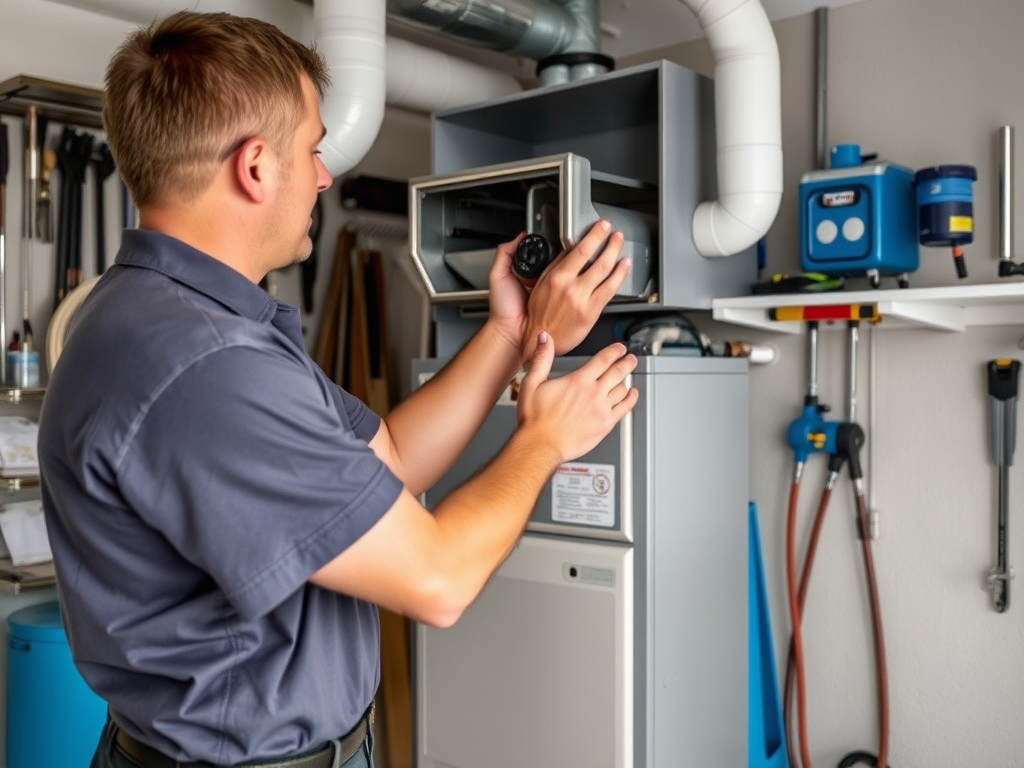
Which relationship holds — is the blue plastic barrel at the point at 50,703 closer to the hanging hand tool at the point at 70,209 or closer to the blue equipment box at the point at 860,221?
the hanging hand tool at the point at 70,209

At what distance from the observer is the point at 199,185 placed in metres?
1.13

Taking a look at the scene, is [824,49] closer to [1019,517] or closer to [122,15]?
[1019,517]

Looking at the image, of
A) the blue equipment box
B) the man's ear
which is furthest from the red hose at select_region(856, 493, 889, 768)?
the man's ear

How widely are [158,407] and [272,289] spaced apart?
196 centimetres

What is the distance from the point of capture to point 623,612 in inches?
84.3

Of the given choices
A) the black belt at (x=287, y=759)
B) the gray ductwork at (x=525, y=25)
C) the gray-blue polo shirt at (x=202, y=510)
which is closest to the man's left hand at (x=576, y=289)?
the gray-blue polo shirt at (x=202, y=510)

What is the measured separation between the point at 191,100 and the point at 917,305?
1588mm

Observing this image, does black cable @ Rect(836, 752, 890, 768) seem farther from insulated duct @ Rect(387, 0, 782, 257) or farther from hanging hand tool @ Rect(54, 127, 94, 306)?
hanging hand tool @ Rect(54, 127, 94, 306)

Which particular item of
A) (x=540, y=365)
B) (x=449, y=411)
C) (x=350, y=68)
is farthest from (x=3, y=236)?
(x=540, y=365)

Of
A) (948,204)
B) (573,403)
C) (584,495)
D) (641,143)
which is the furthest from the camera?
(641,143)

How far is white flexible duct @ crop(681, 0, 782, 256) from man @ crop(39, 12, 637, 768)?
3.36 feet

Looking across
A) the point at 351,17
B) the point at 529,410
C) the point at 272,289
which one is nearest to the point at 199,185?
the point at 529,410

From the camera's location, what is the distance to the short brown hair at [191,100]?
3.63ft

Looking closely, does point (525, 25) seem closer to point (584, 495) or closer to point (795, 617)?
point (584, 495)
